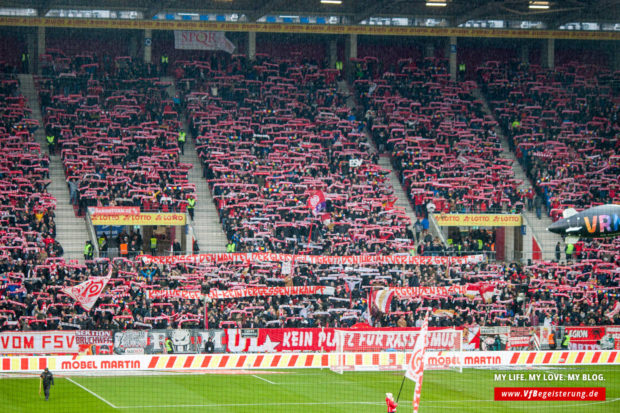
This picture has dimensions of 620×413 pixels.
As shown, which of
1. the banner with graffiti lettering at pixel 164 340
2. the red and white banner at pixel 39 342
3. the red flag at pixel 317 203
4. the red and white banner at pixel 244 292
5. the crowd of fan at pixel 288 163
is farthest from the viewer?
the red flag at pixel 317 203

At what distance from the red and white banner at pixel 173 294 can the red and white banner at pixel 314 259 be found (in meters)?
2.24

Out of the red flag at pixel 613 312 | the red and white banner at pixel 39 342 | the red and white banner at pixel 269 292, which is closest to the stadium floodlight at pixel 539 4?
the red flag at pixel 613 312

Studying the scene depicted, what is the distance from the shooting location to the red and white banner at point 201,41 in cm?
5425

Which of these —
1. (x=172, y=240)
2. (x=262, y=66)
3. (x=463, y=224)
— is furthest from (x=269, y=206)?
(x=262, y=66)

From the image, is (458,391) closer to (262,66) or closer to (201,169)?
(201,169)

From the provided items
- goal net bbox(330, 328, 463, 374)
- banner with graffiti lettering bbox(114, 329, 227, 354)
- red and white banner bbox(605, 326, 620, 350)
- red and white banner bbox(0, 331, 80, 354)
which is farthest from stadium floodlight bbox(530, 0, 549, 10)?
red and white banner bbox(0, 331, 80, 354)

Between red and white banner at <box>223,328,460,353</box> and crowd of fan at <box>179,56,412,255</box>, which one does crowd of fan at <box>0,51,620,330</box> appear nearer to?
crowd of fan at <box>179,56,412,255</box>

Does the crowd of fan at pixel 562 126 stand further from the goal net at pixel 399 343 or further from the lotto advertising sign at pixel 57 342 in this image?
the lotto advertising sign at pixel 57 342

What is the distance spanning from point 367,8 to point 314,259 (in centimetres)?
1863

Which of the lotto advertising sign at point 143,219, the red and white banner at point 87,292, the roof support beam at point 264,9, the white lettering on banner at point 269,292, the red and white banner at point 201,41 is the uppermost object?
the roof support beam at point 264,9

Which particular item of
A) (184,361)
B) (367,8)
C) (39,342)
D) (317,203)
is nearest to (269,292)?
(317,203)

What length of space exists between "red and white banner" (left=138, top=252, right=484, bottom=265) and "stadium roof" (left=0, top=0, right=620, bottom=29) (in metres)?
15.3

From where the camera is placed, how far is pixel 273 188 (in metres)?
43.5

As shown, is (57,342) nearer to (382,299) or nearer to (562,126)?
(382,299)
